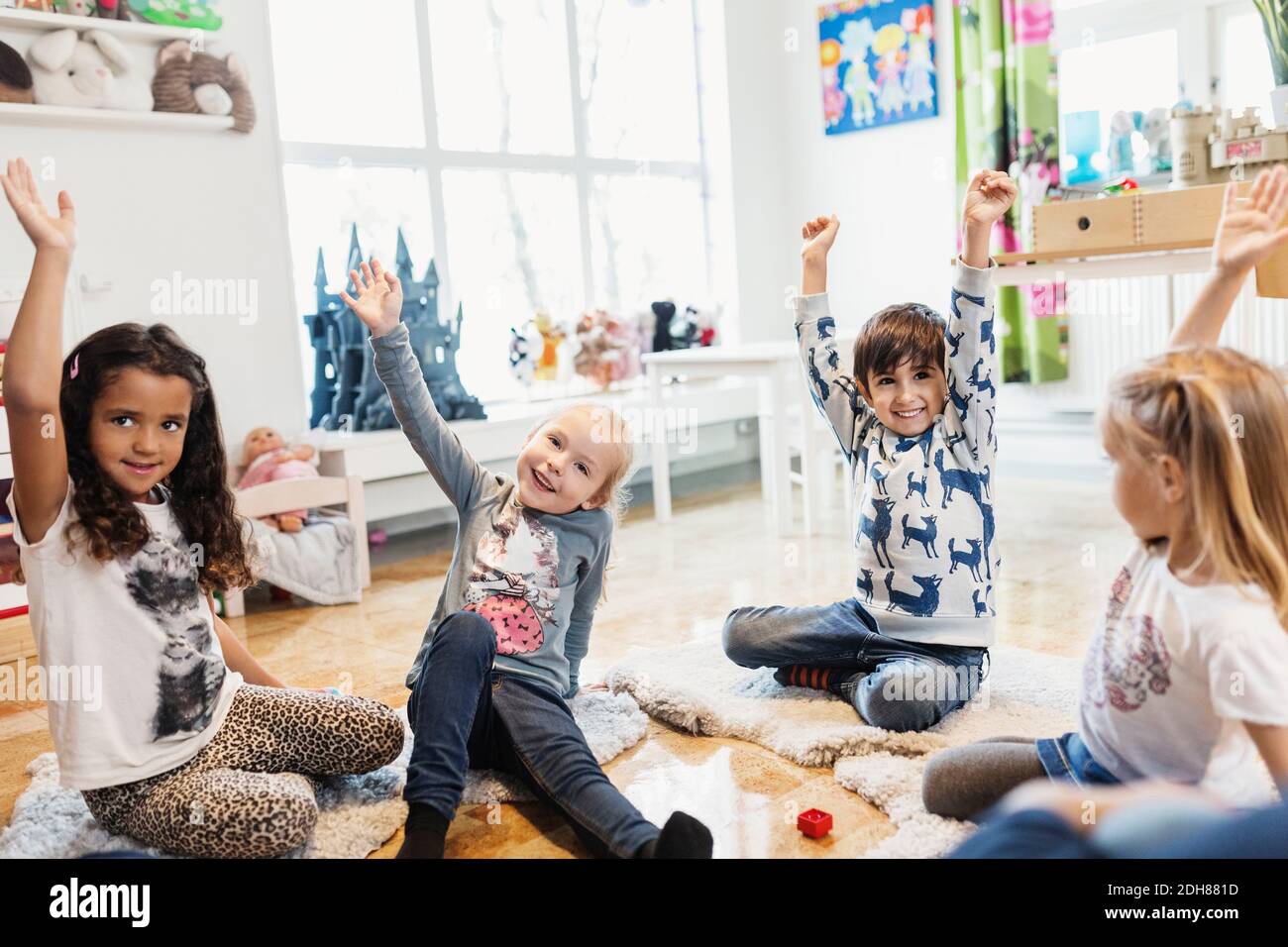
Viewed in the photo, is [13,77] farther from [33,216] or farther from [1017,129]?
[1017,129]

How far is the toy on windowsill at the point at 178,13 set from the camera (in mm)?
2885

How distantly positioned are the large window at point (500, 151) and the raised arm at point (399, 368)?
2040mm

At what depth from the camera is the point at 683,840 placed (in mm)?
1204

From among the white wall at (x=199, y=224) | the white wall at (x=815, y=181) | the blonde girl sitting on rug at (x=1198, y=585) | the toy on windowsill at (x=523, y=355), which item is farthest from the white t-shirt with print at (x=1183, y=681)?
the white wall at (x=815, y=181)

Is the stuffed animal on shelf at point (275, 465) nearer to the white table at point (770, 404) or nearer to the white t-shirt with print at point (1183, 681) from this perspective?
the white table at point (770, 404)

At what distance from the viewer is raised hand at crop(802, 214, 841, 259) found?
1.74 metres

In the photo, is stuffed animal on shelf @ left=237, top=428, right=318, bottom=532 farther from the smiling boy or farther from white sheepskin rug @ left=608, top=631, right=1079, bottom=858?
the smiling boy

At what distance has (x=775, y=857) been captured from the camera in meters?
1.29

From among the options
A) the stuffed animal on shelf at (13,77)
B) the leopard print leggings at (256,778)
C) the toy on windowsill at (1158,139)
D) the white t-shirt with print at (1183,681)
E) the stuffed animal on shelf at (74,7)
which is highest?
the stuffed animal on shelf at (74,7)

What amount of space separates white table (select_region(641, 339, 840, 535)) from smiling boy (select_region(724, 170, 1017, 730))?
3.92 ft

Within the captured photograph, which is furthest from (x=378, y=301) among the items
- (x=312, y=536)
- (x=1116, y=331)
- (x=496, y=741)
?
(x=1116, y=331)

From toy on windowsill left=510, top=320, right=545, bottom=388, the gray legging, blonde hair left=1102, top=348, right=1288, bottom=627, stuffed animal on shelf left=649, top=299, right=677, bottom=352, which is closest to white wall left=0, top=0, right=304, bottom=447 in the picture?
toy on windowsill left=510, top=320, right=545, bottom=388

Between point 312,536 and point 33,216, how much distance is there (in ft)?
5.38
